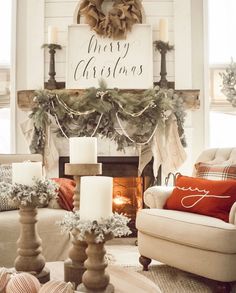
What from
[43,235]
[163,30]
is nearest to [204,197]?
[43,235]

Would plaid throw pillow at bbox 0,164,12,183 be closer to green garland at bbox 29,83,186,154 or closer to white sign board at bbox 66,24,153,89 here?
green garland at bbox 29,83,186,154

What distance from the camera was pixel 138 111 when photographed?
3820 mm

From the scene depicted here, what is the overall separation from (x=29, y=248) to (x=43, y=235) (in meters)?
1.11

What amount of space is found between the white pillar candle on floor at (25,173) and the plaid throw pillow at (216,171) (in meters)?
1.65

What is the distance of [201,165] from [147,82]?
1302 millimetres

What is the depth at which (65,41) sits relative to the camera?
13.8 feet

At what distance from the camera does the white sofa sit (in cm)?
248

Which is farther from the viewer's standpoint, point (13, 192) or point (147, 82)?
point (147, 82)

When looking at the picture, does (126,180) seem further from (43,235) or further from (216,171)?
(43,235)

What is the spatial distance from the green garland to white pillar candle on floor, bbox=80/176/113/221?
99.5 inches

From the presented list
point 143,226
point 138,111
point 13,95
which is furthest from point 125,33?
point 143,226

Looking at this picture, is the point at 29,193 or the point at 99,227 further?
the point at 29,193

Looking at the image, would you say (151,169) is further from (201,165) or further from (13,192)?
(13,192)

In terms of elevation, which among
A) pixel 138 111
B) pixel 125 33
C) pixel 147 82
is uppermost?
pixel 125 33
